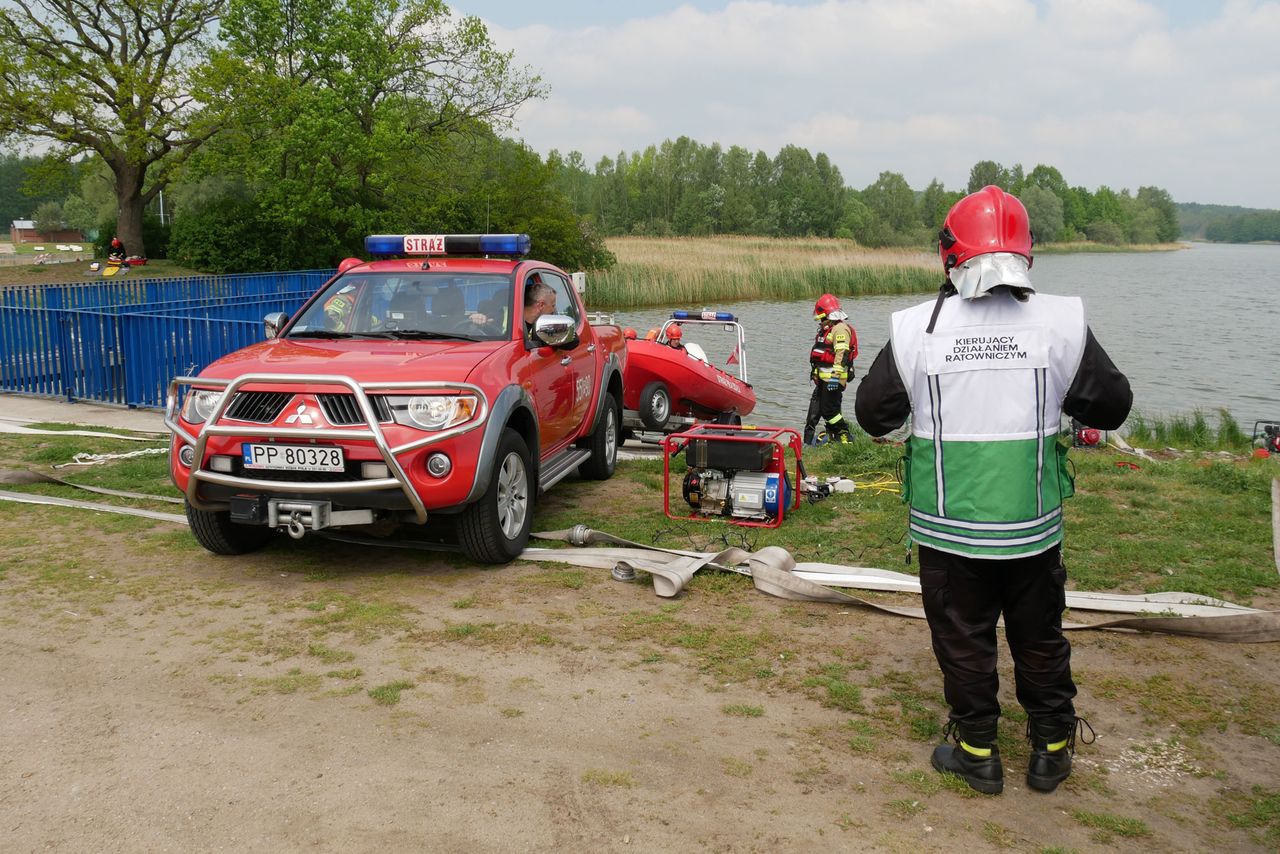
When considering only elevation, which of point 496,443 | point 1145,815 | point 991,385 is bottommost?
point 1145,815

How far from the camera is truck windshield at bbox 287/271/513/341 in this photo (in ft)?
23.4

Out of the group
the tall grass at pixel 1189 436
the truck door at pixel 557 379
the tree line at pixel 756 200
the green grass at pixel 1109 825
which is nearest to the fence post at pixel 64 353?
the truck door at pixel 557 379

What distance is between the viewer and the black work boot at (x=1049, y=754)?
149 inches

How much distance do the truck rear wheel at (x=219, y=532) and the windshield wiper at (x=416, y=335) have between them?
1.48 m

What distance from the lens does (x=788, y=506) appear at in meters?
8.01

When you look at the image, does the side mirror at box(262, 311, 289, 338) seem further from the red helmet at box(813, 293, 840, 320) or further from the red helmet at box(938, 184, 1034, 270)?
the red helmet at box(813, 293, 840, 320)

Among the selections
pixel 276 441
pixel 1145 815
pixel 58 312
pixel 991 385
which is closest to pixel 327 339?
pixel 276 441

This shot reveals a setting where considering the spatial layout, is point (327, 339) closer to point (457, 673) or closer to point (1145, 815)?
point (457, 673)

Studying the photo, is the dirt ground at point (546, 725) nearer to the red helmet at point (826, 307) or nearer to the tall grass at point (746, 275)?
the red helmet at point (826, 307)

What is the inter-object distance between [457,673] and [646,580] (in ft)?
5.50

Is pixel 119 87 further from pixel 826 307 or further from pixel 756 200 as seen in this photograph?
pixel 756 200

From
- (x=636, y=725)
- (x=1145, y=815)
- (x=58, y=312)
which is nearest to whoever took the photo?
(x=1145, y=815)

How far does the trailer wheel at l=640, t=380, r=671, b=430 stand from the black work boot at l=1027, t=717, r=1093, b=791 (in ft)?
28.5

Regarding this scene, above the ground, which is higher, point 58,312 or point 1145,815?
point 58,312
